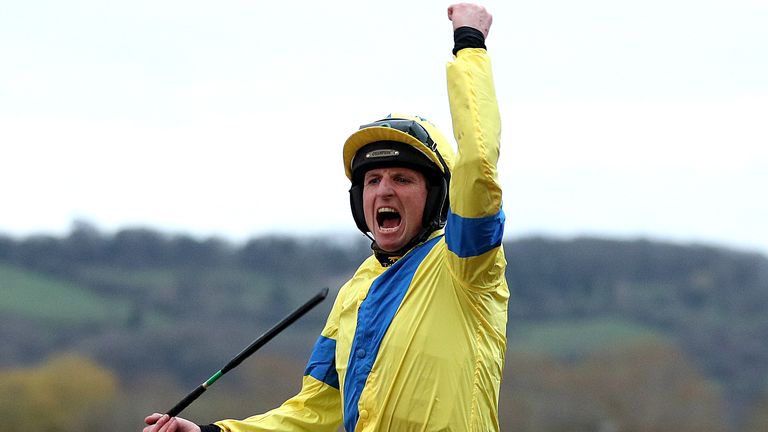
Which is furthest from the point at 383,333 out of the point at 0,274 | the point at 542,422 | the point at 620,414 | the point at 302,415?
the point at 0,274

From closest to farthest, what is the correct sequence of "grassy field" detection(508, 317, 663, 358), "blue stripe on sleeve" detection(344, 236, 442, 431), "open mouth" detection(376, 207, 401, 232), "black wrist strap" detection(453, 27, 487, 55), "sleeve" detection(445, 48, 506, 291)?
"sleeve" detection(445, 48, 506, 291), "black wrist strap" detection(453, 27, 487, 55), "blue stripe on sleeve" detection(344, 236, 442, 431), "open mouth" detection(376, 207, 401, 232), "grassy field" detection(508, 317, 663, 358)

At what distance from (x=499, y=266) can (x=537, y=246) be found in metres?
32.9

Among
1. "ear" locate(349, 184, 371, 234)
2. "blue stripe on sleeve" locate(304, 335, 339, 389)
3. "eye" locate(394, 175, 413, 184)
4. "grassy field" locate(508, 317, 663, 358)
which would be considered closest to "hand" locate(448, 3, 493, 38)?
"eye" locate(394, 175, 413, 184)

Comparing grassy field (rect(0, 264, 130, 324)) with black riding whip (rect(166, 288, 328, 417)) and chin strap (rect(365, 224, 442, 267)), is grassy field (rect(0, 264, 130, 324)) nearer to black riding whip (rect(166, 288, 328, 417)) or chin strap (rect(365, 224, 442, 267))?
black riding whip (rect(166, 288, 328, 417))

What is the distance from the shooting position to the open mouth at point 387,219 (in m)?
5.77

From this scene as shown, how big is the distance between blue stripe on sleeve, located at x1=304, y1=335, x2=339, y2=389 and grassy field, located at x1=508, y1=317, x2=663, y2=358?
1159 inches

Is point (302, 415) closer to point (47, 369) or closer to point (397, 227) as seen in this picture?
point (397, 227)

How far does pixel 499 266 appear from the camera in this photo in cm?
548

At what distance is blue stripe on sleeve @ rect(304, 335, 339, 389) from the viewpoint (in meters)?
6.34

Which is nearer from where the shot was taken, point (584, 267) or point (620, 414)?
point (620, 414)

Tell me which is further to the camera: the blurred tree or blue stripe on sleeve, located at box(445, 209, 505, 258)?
the blurred tree

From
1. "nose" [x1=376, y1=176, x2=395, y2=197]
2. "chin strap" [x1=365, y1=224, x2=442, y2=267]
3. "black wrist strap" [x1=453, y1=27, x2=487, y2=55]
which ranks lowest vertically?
"chin strap" [x1=365, y1=224, x2=442, y2=267]

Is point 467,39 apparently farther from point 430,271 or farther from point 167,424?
point 167,424

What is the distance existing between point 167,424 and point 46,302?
3257 centimetres
